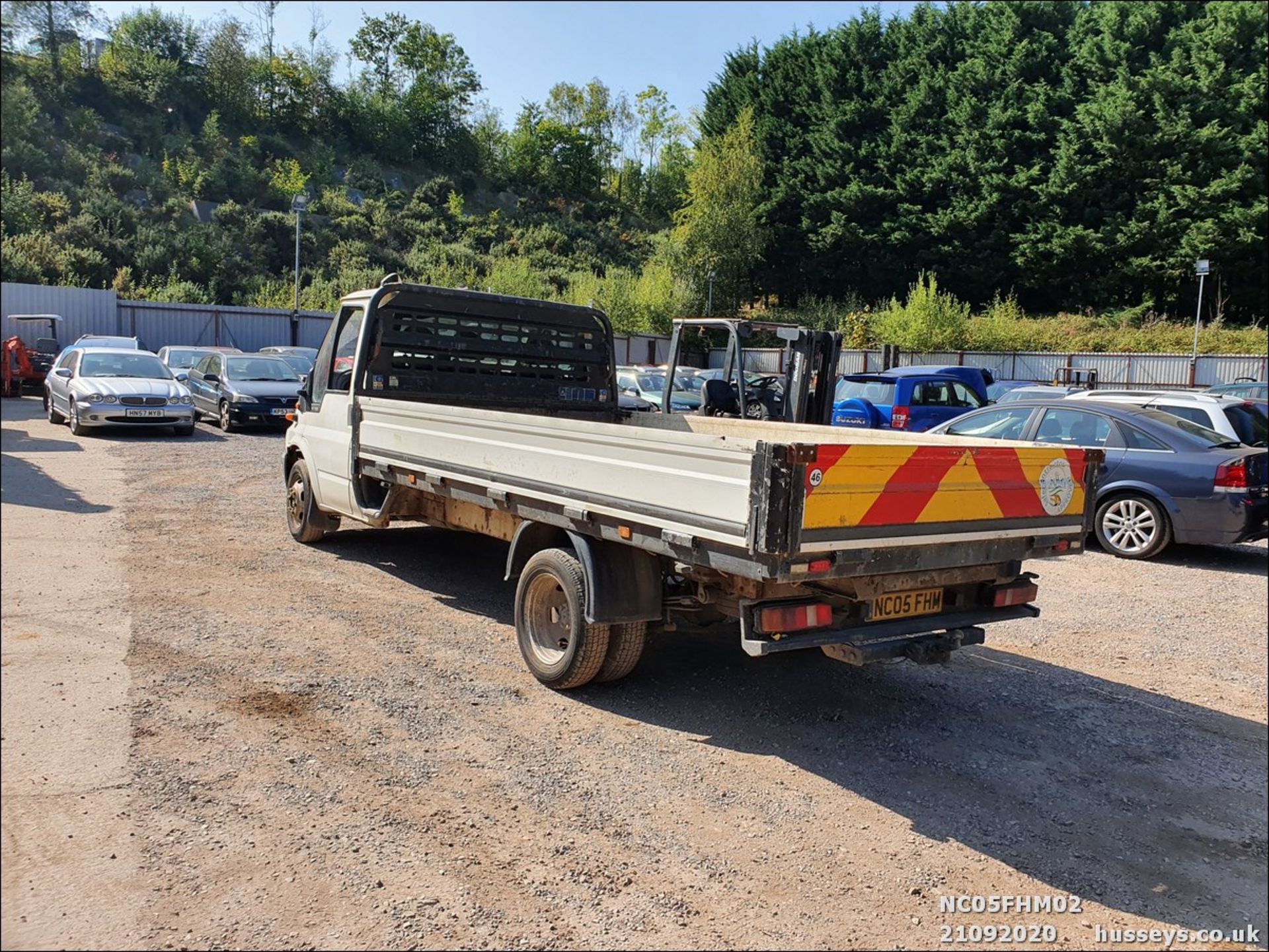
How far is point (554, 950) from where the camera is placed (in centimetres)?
289

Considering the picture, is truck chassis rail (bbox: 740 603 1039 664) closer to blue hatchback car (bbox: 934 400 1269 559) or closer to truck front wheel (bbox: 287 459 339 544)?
blue hatchback car (bbox: 934 400 1269 559)

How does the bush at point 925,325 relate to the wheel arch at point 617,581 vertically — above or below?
above

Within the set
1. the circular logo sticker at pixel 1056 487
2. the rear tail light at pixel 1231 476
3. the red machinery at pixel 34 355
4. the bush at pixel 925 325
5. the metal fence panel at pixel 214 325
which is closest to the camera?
the circular logo sticker at pixel 1056 487

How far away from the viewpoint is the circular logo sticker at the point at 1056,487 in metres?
4.67

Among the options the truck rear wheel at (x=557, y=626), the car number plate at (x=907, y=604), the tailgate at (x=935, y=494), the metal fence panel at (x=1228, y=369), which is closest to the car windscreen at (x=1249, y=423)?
the tailgate at (x=935, y=494)

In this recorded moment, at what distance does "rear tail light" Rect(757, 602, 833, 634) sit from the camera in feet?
13.6

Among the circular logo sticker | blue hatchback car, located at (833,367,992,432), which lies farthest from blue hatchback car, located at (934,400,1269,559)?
blue hatchback car, located at (833,367,992,432)

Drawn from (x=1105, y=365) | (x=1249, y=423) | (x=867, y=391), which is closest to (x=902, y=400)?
(x=867, y=391)

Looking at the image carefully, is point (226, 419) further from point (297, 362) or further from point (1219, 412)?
point (1219, 412)

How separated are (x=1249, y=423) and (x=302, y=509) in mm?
9674

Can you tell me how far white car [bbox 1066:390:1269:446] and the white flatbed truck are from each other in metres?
5.03

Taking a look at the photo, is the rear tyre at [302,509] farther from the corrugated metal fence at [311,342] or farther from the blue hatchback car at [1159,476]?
the corrugated metal fence at [311,342]

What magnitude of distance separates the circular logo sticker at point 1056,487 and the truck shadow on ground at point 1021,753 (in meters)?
1.21

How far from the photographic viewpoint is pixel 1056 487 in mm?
4730
